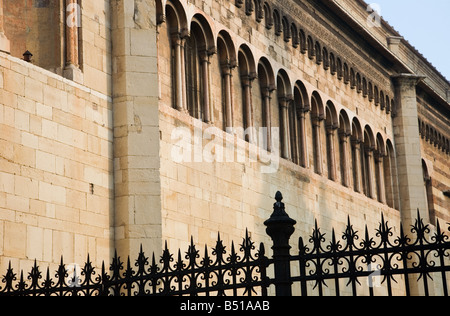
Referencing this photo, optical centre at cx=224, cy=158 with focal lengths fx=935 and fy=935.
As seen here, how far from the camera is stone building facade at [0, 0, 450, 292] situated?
1466cm

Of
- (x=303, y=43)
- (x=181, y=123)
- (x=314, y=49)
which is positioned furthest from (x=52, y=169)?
(x=314, y=49)

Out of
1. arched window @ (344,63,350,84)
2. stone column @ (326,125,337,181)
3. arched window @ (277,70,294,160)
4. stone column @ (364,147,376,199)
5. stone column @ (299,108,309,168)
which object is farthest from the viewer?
stone column @ (364,147,376,199)

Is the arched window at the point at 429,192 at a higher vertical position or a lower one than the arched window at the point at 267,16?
lower

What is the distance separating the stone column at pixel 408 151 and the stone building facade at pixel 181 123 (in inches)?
17.6

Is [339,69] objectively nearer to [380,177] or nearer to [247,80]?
[380,177]

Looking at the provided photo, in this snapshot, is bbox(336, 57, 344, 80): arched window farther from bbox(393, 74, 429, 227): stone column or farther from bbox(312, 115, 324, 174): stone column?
bbox(393, 74, 429, 227): stone column

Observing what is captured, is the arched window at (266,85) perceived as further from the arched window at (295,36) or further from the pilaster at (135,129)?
the pilaster at (135,129)

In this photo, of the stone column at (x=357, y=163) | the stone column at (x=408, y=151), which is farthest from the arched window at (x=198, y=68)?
the stone column at (x=408, y=151)

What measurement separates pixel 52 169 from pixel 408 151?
20.6 metres

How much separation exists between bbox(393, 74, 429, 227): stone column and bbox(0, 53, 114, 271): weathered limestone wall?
1844 centimetres

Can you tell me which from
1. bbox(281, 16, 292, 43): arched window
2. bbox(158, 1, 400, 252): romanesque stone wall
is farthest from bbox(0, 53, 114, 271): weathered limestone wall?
bbox(281, 16, 292, 43): arched window

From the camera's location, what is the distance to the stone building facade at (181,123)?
48.1 ft

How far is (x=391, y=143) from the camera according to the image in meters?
32.8

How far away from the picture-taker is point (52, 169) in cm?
1478
